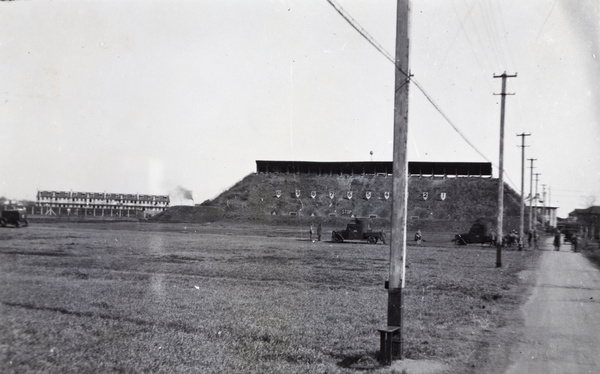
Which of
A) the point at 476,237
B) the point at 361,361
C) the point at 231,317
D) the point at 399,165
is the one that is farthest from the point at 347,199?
the point at 361,361

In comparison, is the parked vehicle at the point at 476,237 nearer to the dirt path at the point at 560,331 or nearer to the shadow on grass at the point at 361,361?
the dirt path at the point at 560,331

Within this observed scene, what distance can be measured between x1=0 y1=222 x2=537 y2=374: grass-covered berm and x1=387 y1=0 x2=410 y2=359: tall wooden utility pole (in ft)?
3.53

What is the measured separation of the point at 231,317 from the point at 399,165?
4.75 meters

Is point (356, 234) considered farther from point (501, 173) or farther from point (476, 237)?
point (501, 173)

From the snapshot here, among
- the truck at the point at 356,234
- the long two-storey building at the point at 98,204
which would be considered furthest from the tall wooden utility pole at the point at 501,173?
the long two-storey building at the point at 98,204

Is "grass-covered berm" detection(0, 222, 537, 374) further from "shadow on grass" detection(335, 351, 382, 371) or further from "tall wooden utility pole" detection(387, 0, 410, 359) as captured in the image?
"tall wooden utility pole" detection(387, 0, 410, 359)

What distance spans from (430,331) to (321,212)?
266 ft

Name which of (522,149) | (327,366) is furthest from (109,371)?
(522,149)

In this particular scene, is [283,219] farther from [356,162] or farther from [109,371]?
[109,371]

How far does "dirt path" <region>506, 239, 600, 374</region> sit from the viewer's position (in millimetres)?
7727

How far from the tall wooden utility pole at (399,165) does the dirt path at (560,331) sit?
195cm

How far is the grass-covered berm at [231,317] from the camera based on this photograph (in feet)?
24.6

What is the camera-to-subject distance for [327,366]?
293 inches

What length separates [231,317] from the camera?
1072cm
